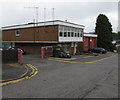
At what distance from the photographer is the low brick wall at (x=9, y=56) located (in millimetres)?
14362

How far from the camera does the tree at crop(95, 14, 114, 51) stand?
46625mm

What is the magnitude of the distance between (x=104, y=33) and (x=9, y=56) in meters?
37.9

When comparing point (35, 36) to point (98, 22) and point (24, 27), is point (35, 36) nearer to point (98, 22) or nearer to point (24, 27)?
point (24, 27)

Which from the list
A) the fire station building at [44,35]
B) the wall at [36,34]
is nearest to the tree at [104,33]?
the fire station building at [44,35]

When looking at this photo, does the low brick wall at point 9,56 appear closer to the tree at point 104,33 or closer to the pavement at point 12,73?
the pavement at point 12,73

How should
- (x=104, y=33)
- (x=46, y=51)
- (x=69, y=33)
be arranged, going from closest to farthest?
(x=46, y=51) < (x=69, y=33) < (x=104, y=33)

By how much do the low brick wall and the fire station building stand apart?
9.30 metres

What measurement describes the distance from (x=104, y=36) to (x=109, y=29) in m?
3.39

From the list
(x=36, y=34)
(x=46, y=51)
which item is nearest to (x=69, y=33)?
(x=36, y=34)

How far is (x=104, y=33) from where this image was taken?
46.6 metres

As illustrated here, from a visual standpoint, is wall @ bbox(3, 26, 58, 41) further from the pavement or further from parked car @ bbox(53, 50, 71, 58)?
the pavement

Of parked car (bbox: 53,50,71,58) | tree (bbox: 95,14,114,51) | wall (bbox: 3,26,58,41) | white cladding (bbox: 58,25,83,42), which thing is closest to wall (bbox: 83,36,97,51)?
tree (bbox: 95,14,114,51)

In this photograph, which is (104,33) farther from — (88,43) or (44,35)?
(44,35)

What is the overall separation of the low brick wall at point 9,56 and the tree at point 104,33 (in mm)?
36679
